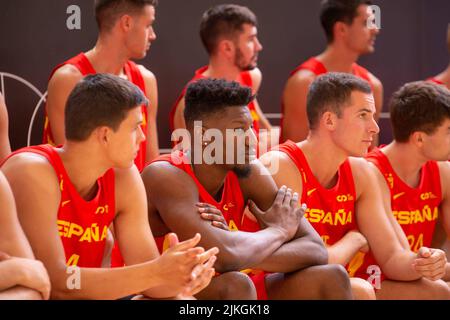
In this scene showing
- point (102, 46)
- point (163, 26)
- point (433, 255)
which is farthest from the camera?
point (163, 26)

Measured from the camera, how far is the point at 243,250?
3.41m

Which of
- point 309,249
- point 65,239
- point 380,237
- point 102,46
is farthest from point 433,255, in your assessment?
point 102,46

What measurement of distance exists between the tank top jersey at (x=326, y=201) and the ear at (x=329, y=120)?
19cm

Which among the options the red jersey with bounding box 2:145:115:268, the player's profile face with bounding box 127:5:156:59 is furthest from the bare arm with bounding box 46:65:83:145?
the red jersey with bounding box 2:145:115:268

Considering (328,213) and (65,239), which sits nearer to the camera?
(65,239)

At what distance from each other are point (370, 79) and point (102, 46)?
1.97 m

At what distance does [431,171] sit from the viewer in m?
4.63

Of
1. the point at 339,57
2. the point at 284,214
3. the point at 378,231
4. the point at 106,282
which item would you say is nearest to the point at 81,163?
the point at 106,282

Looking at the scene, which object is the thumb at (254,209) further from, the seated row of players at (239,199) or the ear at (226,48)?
the ear at (226,48)

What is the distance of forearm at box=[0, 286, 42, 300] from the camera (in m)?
2.83

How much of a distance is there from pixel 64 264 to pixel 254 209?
3.36 ft

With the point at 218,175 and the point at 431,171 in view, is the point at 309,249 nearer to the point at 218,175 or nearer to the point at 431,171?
Answer: the point at 218,175

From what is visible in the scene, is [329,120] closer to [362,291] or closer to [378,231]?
[378,231]
